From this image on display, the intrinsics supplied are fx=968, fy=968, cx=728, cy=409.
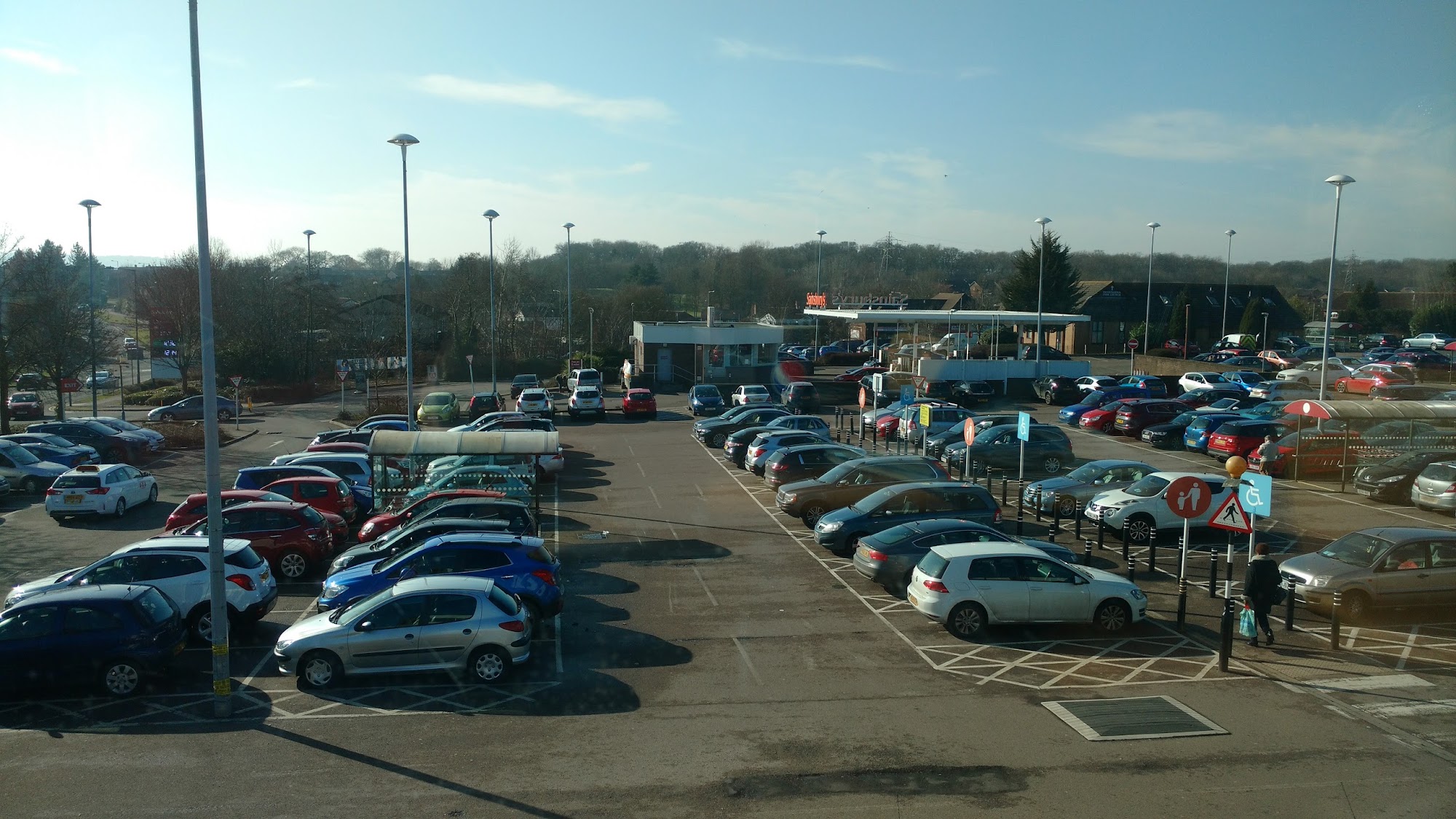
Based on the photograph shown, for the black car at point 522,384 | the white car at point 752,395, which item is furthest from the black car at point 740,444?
the black car at point 522,384

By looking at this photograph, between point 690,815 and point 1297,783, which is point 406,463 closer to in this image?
point 690,815

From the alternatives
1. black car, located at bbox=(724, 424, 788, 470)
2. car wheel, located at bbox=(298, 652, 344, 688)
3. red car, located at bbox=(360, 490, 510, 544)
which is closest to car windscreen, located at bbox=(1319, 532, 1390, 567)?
car wheel, located at bbox=(298, 652, 344, 688)

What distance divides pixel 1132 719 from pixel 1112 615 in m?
3.36

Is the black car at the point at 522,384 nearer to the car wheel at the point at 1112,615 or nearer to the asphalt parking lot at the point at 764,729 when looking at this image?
the asphalt parking lot at the point at 764,729

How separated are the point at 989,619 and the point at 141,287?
6719cm

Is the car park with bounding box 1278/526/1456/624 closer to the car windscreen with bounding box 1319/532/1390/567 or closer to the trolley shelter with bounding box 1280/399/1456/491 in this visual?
the car windscreen with bounding box 1319/532/1390/567

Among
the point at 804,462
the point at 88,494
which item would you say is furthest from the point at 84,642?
the point at 804,462

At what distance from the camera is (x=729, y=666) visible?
1250 cm

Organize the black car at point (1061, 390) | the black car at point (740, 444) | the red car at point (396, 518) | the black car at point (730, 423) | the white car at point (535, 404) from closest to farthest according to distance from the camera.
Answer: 1. the red car at point (396, 518)
2. the black car at point (740, 444)
3. the black car at point (730, 423)
4. the white car at point (535, 404)
5. the black car at point (1061, 390)

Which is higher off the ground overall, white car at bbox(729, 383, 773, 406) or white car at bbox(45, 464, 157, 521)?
white car at bbox(729, 383, 773, 406)

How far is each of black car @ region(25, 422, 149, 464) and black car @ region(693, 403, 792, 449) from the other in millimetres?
19151

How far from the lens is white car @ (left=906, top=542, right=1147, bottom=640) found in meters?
13.6

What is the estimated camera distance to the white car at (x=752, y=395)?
139 feet

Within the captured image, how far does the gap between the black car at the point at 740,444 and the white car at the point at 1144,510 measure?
11586 mm
